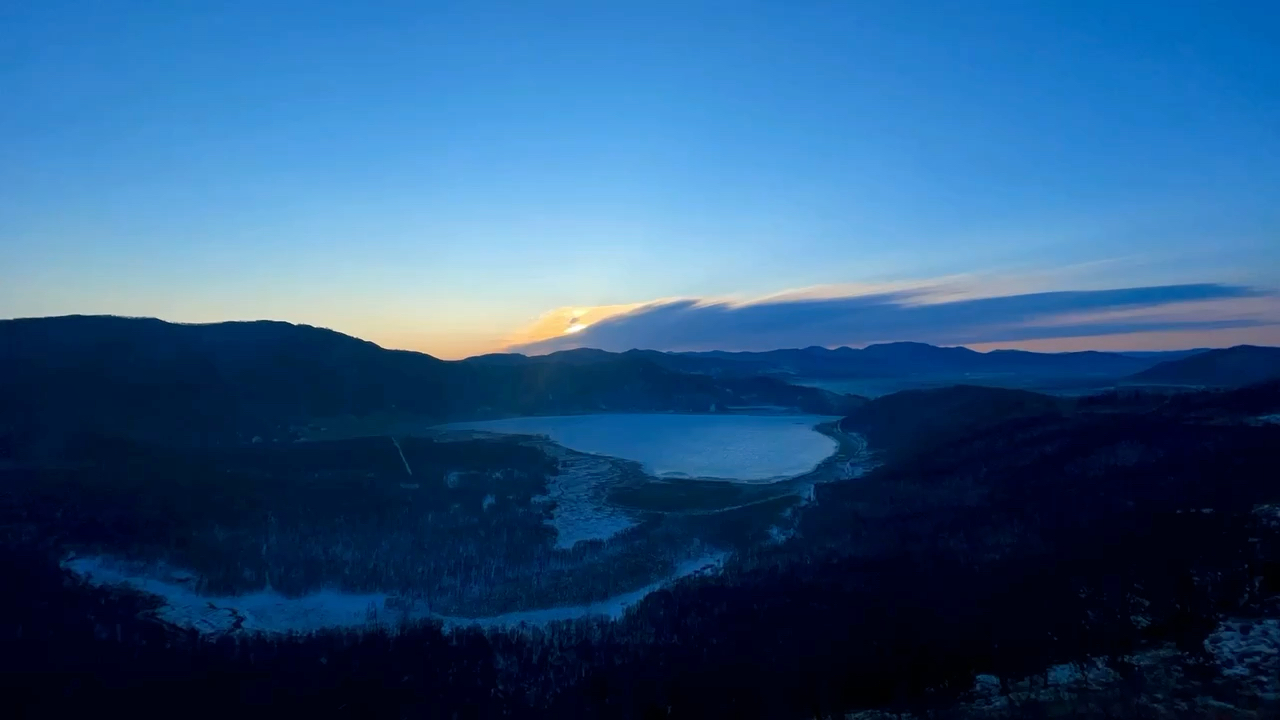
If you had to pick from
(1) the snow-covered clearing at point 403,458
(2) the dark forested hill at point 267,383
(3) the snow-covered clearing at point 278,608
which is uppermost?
(2) the dark forested hill at point 267,383

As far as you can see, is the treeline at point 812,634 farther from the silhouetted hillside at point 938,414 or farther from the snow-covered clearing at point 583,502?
the silhouetted hillside at point 938,414

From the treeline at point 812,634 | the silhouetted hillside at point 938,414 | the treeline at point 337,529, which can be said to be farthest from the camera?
the silhouetted hillside at point 938,414

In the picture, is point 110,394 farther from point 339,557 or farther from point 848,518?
point 848,518

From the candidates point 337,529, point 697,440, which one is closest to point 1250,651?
point 337,529

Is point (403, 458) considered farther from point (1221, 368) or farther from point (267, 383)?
point (1221, 368)

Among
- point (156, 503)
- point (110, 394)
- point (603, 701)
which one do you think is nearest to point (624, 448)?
point (156, 503)

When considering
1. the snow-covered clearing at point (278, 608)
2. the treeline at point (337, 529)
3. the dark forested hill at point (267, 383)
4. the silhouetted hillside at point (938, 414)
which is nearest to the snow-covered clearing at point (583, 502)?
the treeline at point (337, 529)

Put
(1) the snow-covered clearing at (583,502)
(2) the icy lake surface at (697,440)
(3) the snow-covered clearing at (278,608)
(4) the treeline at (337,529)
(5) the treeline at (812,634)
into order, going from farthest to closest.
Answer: (2) the icy lake surface at (697,440)
(1) the snow-covered clearing at (583,502)
(4) the treeline at (337,529)
(3) the snow-covered clearing at (278,608)
(5) the treeline at (812,634)
